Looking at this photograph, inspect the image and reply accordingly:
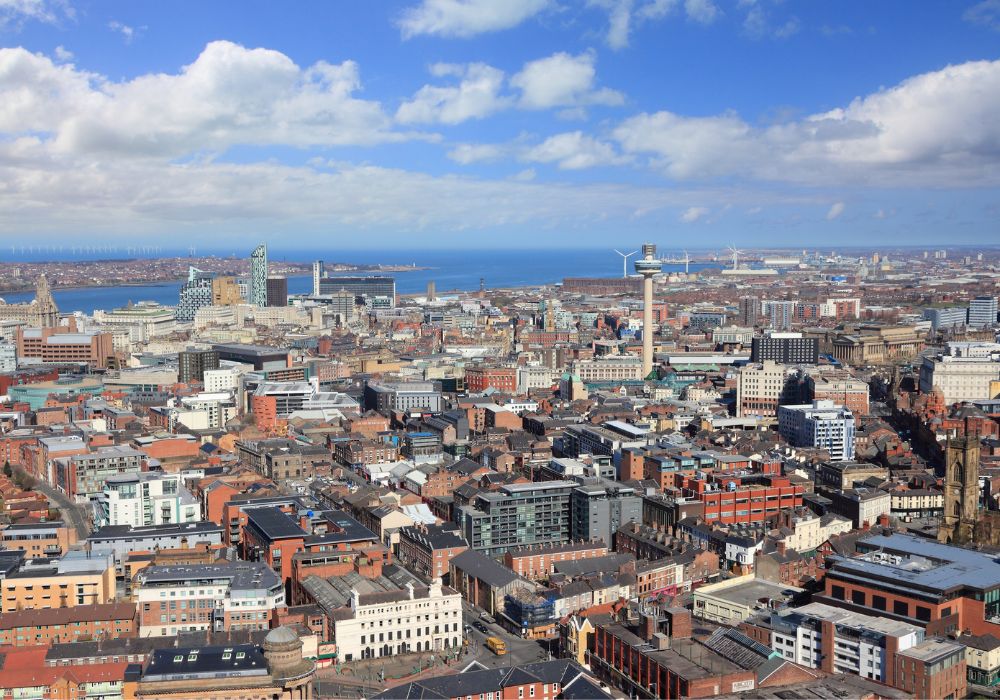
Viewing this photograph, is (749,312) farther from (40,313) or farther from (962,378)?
(40,313)

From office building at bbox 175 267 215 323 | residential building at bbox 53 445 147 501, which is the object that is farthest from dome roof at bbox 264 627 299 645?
office building at bbox 175 267 215 323

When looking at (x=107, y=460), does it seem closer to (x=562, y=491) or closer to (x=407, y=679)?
(x=562, y=491)

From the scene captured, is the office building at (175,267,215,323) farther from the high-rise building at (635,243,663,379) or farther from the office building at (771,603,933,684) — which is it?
the office building at (771,603,933,684)

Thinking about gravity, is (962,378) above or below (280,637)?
above

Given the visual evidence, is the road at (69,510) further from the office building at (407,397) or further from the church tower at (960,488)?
the church tower at (960,488)

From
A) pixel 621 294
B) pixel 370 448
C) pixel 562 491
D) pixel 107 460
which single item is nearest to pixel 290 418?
pixel 370 448

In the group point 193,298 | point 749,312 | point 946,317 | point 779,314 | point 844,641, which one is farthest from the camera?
point 193,298

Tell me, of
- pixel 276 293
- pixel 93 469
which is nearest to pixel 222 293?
pixel 276 293
